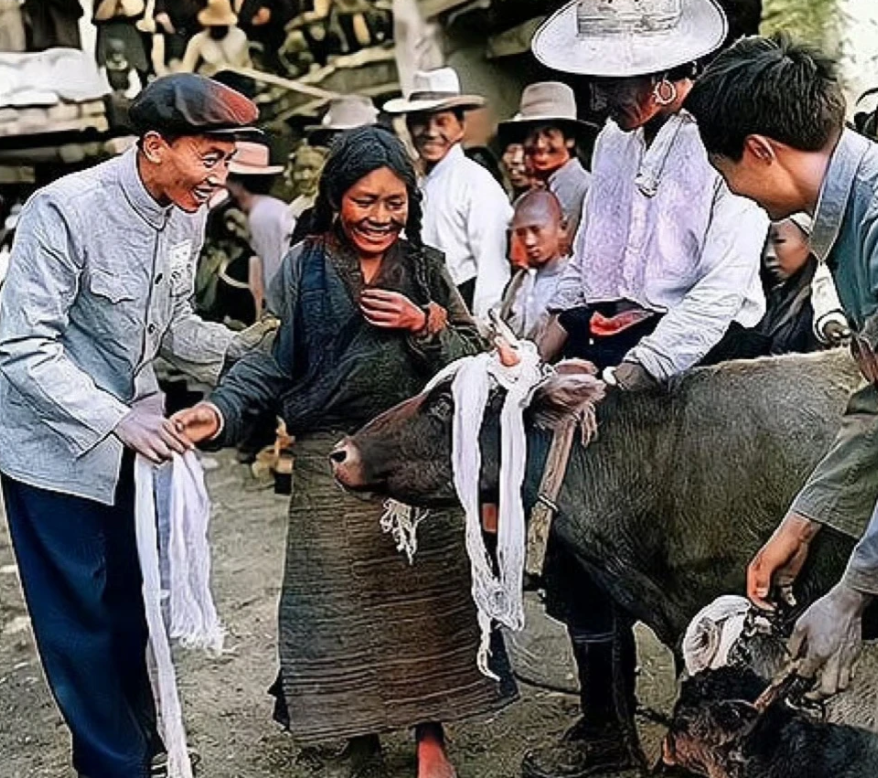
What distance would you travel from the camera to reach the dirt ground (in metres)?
4.36

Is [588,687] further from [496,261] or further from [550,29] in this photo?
[496,261]

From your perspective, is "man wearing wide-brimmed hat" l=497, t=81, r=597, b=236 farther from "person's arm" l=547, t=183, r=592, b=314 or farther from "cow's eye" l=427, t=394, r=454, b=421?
"cow's eye" l=427, t=394, r=454, b=421

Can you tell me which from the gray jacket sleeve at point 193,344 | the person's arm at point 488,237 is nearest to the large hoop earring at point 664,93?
the gray jacket sleeve at point 193,344

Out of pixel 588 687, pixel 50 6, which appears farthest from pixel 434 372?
pixel 50 6

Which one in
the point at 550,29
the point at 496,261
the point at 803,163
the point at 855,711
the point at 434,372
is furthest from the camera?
the point at 496,261

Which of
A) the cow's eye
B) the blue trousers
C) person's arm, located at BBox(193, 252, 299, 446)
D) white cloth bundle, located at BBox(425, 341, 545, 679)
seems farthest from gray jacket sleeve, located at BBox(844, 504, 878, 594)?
the blue trousers

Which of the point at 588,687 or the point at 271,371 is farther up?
the point at 271,371

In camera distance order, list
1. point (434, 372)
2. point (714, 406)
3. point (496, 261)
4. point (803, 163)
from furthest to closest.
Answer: point (496, 261), point (434, 372), point (714, 406), point (803, 163)

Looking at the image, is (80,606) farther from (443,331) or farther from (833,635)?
(833,635)

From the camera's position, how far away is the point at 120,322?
372 cm

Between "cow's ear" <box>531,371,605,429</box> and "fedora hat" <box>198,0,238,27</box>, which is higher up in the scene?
"fedora hat" <box>198,0,238,27</box>

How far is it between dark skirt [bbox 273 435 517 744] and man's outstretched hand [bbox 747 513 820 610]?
128 centimetres

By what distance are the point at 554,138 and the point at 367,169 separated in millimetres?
2599

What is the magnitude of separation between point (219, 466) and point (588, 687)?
14.2 feet
